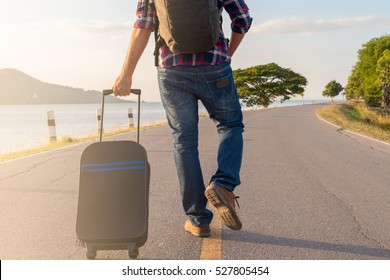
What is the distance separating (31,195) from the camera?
5.17 m

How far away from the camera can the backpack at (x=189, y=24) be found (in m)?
2.94

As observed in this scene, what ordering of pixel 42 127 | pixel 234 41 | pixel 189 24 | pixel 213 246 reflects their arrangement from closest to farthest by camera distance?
pixel 189 24 → pixel 213 246 → pixel 234 41 → pixel 42 127

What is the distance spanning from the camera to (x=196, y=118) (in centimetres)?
324

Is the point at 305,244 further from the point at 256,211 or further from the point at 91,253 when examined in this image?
the point at 91,253

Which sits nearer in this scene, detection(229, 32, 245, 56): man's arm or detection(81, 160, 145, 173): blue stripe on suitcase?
detection(81, 160, 145, 173): blue stripe on suitcase

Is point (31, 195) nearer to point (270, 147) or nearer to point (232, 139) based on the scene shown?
point (232, 139)

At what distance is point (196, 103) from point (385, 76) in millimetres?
62398

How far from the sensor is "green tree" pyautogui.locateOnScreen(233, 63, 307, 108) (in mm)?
73812

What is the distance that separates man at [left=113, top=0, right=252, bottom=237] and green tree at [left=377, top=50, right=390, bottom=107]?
61988 mm

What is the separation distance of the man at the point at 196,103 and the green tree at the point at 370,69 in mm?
67721

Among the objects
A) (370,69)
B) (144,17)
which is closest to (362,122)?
(144,17)

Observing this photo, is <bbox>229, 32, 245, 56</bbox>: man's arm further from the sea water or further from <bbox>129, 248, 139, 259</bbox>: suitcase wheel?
the sea water

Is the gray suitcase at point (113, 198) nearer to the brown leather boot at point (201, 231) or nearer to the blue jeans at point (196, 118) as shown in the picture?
the blue jeans at point (196, 118)

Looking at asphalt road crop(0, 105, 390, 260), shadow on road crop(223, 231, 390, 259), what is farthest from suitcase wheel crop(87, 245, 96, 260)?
shadow on road crop(223, 231, 390, 259)
